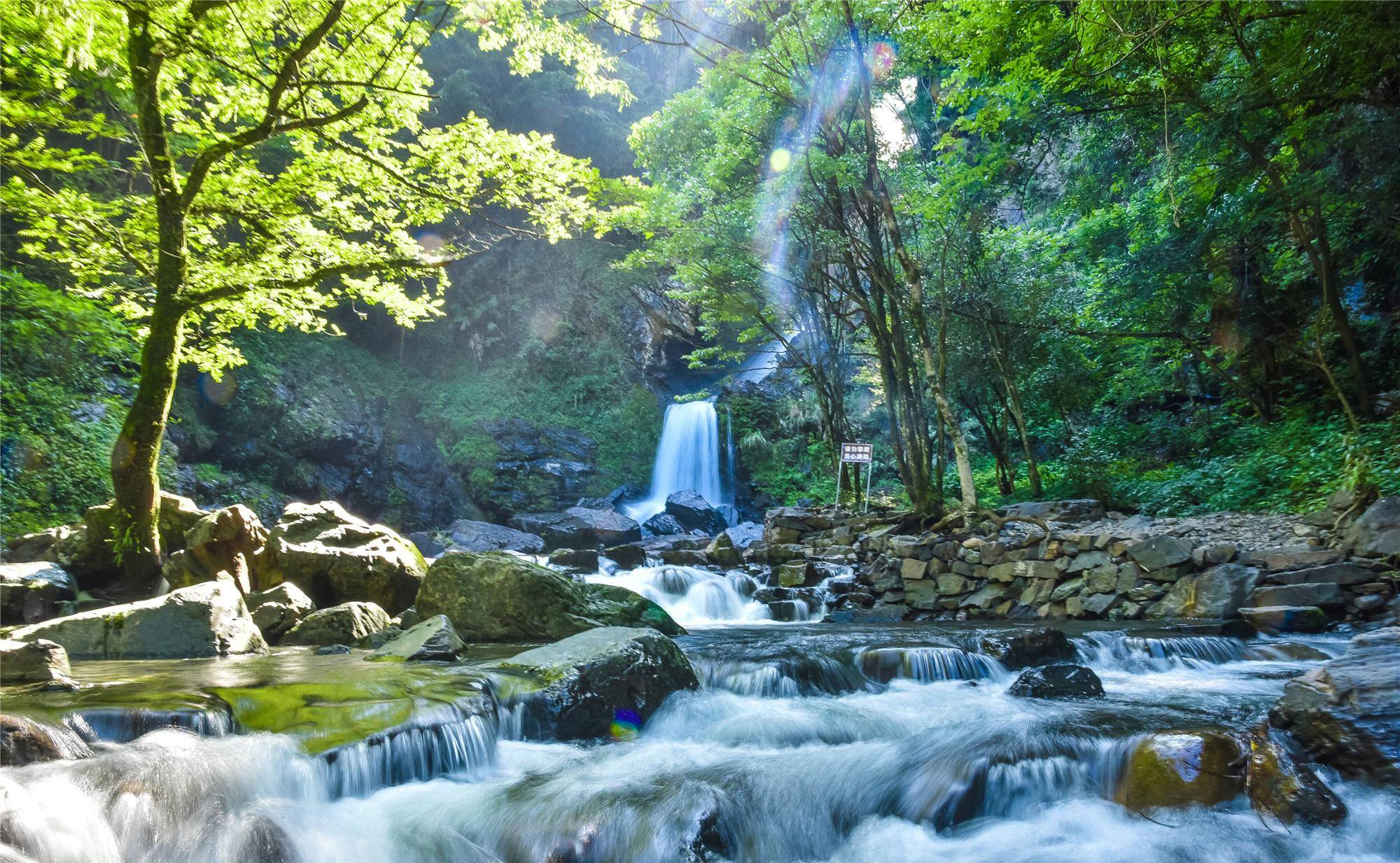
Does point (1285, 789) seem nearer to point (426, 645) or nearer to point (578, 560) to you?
point (426, 645)

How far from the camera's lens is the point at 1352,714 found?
11.5ft

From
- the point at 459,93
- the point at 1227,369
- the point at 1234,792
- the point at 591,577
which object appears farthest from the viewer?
the point at 459,93

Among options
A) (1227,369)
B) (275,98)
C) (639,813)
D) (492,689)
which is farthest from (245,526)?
(1227,369)

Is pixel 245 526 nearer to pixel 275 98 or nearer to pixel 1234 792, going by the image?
pixel 275 98

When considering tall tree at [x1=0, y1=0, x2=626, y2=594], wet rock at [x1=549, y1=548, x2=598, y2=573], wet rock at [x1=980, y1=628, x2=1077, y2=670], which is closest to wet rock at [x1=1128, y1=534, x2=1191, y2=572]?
wet rock at [x1=980, y1=628, x2=1077, y2=670]

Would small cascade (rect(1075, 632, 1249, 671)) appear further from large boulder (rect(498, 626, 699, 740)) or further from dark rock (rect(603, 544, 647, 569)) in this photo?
dark rock (rect(603, 544, 647, 569))

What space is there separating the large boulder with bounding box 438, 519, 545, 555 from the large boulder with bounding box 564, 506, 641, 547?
1.47m

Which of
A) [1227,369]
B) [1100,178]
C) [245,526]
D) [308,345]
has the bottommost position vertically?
[245,526]

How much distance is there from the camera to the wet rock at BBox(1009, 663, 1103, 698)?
5277mm

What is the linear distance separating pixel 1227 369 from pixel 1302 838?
45.1 feet

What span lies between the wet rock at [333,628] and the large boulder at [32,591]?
254 cm

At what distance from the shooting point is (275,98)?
22.0 ft

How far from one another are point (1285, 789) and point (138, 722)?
227 inches

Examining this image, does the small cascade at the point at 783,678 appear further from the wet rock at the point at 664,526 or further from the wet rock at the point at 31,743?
the wet rock at the point at 664,526
